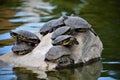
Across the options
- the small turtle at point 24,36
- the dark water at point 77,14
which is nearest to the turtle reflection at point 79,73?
the dark water at point 77,14

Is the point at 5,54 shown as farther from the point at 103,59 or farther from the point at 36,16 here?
the point at 36,16

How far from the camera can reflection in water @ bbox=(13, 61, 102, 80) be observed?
22.8 feet

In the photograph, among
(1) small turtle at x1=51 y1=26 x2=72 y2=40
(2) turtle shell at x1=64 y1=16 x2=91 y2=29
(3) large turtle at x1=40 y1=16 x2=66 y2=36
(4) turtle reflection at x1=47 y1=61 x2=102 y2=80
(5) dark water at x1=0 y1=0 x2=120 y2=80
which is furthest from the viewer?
(3) large turtle at x1=40 y1=16 x2=66 y2=36

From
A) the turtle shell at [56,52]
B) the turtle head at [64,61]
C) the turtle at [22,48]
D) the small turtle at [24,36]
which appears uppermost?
the small turtle at [24,36]

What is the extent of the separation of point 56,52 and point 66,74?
19.7 inches

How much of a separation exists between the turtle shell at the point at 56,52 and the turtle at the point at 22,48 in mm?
607

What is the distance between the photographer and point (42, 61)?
7555 millimetres

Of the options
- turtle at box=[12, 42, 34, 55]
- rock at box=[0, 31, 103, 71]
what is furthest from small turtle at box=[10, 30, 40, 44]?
rock at box=[0, 31, 103, 71]

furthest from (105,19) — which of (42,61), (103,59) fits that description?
(42,61)

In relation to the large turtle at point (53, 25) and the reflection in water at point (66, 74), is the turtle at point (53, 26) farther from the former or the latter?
the reflection in water at point (66, 74)

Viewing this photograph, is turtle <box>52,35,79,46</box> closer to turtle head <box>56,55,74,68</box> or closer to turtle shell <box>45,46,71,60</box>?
turtle shell <box>45,46,71,60</box>

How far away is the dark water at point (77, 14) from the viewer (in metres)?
7.12

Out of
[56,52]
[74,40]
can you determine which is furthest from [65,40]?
[56,52]

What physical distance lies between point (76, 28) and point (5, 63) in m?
1.58
